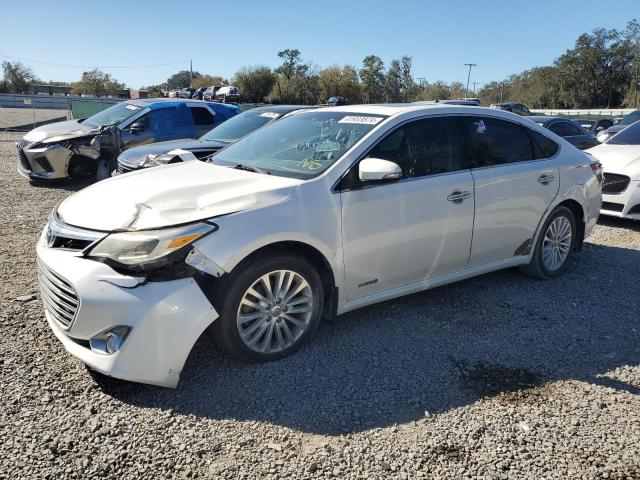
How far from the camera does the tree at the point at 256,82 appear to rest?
215 feet

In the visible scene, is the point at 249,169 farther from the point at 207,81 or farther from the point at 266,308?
the point at 207,81

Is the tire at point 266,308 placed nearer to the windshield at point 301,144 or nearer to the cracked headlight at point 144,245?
the cracked headlight at point 144,245

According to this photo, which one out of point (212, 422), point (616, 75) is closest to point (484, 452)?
point (212, 422)

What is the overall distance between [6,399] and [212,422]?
3.97 ft

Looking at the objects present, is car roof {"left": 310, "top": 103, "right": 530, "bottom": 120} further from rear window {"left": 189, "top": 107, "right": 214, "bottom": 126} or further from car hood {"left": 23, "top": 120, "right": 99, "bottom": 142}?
car hood {"left": 23, "top": 120, "right": 99, "bottom": 142}

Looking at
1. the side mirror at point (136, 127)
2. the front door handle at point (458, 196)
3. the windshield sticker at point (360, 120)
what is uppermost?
the windshield sticker at point (360, 120)

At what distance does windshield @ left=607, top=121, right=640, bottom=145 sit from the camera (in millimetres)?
8191

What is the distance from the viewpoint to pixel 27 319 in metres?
3.90

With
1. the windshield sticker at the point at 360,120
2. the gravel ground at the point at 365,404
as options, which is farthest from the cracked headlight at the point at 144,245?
the windshield sticker at the point at 360,120

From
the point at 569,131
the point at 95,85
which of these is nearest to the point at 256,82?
the point at 95,85

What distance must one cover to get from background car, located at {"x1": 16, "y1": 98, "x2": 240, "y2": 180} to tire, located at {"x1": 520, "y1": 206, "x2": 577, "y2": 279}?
7.02m

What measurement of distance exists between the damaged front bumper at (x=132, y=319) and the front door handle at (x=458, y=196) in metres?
2.14

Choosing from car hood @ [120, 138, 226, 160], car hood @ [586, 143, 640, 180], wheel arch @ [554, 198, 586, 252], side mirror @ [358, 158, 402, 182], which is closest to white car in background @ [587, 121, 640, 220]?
car hood @ [586, 143, 640, 180]

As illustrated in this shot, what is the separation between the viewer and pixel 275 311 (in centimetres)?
333
